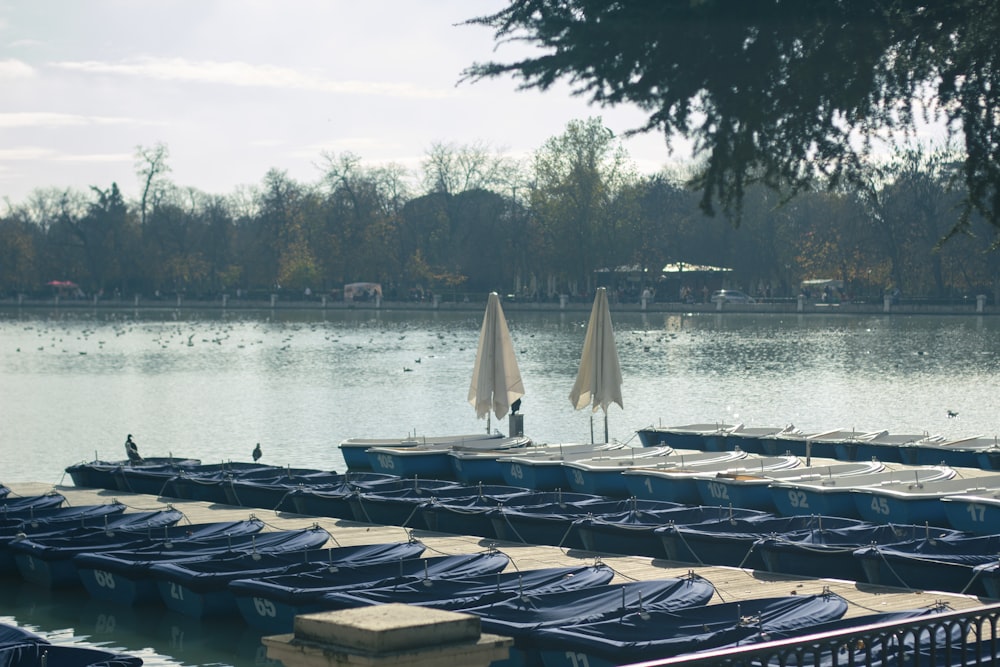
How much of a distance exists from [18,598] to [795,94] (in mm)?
14070

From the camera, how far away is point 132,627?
61.8 feet

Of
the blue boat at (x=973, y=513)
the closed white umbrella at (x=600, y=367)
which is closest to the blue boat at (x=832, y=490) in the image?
the blue boat at (x=973, y=513)

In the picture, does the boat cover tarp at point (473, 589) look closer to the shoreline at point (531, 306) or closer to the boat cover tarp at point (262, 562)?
the boat cover tarp at point (262, 562)

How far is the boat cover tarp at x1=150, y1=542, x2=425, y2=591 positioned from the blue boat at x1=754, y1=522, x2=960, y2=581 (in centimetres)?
463

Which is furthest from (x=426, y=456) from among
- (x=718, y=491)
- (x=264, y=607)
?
(x=264, y=607)

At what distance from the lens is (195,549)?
64.9 feet

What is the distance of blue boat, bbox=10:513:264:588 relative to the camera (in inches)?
806

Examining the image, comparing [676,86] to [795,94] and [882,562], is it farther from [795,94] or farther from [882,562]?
[882,562]

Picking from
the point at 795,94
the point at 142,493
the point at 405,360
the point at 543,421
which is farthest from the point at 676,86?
the point at 405,360

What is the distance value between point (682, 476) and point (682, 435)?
9673 millimetres

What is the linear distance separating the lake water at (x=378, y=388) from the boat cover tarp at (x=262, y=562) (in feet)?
2.14

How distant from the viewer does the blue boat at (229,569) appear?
1817cm

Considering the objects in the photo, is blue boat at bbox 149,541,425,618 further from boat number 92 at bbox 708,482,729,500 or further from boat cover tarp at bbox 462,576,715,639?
boat number 92 at bbox 708,482,729,500

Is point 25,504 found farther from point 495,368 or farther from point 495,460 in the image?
point 495,368
